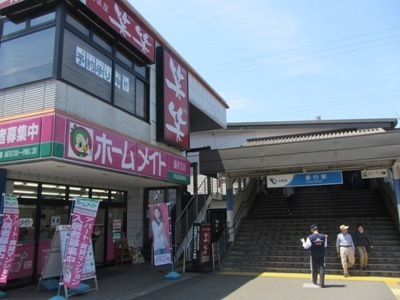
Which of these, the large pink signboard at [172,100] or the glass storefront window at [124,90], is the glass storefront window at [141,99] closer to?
the glass storefront window at [124,90]

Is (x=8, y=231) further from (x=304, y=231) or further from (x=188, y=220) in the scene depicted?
(x=304, y=231)

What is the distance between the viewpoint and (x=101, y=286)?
995 centimetres

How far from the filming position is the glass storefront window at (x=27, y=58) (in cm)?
892

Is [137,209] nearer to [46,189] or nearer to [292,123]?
[46,189]

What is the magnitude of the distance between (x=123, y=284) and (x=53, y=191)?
3478mm

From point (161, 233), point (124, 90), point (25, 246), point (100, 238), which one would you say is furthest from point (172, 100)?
point (25, 246)

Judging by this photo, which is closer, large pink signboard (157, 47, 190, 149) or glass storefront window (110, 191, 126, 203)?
large pink signboard (157, 47, 190, 149)

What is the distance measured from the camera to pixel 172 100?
13.8m

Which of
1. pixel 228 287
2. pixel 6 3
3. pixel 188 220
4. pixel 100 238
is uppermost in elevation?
pixel 6 3

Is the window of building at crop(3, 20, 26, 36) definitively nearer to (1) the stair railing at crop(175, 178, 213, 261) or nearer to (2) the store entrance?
(2) the store entrance

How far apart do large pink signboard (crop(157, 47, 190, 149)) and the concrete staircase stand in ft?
15.7

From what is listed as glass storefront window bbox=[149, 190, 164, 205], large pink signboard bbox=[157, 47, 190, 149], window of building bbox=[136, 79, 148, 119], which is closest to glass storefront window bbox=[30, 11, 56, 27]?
window of building bbox=[136, 79, 148, 119]

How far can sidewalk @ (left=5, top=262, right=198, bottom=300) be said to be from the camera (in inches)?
346

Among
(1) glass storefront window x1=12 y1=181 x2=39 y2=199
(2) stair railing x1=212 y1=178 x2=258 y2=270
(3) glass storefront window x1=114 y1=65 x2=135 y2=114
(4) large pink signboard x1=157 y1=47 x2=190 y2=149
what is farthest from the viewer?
(2) stair railing x1=212 y1=178 x2=258 y2=270
